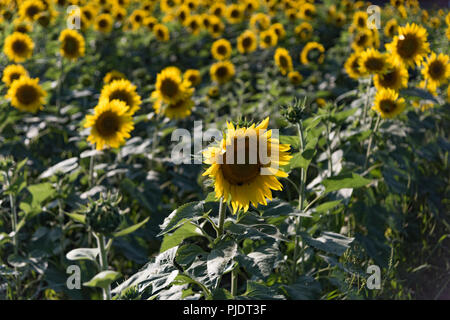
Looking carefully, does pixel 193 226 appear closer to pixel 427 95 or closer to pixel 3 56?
pixel 427 95

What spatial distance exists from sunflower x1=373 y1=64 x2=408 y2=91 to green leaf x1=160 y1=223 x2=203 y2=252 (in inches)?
66.0

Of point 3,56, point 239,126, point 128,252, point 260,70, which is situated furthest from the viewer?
point 260,70

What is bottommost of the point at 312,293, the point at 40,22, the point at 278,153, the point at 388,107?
the point at 312,293

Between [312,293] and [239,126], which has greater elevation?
[239,126]

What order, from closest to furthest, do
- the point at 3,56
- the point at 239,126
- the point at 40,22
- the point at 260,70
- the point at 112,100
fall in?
1. the point at 239,126
2. the point at 112,100
3. the point at 3,56
4. the point at 40,22
5. the point at 260,70

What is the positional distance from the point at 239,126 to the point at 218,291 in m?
0.49

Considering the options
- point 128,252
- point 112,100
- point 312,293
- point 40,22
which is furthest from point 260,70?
point 312,293

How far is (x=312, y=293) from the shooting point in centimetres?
168

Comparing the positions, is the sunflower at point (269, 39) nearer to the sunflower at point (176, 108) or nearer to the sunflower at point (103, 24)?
the sunflower at point (103, 24)

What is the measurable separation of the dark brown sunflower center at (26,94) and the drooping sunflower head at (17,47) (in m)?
0.88

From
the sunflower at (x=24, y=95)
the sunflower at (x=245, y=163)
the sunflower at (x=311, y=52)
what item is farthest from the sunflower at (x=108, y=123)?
the sunflower at (x=311, y=52)

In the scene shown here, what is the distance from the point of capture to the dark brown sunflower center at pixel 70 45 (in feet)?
12.1

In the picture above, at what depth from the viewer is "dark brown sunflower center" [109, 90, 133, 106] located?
2723 millimetres

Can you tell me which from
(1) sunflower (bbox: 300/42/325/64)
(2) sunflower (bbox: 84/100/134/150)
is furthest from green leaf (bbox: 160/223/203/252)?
(1) sunflower (bbox: 300/42/325/64)
